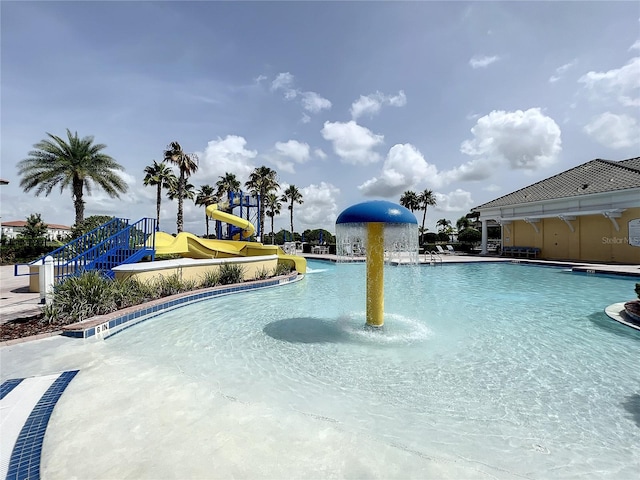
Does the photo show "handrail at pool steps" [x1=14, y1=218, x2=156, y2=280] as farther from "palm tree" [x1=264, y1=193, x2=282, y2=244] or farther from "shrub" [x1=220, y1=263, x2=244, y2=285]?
"palm tree" [x1=264, y1=193, x2=282, y2=244]

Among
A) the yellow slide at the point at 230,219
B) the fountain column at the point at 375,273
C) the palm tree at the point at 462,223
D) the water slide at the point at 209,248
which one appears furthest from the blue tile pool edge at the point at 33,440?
the palm tree at the point at 462,223

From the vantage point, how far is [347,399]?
142 inches

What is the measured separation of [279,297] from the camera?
1002cm

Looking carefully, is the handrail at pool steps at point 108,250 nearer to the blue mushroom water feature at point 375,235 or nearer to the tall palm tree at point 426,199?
the blue mushroom water feature at point 375,235

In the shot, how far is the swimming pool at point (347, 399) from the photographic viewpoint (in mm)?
2473

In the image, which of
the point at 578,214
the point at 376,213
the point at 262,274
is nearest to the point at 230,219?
the point at 262,274

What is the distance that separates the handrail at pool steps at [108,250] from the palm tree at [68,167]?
1306 cm

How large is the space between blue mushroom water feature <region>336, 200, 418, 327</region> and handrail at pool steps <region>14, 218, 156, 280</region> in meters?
7.88

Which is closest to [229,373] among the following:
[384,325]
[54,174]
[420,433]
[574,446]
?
[420,433]

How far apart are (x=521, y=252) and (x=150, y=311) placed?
97.5 feet

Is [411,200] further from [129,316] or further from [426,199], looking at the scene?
[129,316]

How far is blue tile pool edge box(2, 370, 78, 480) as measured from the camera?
2283 millimetres

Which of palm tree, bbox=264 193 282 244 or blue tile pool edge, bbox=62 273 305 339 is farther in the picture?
palm tree, bbox=264 193 282 244

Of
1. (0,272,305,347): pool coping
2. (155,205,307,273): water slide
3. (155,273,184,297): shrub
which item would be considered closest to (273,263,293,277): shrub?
(155,205,307,273): water slide
